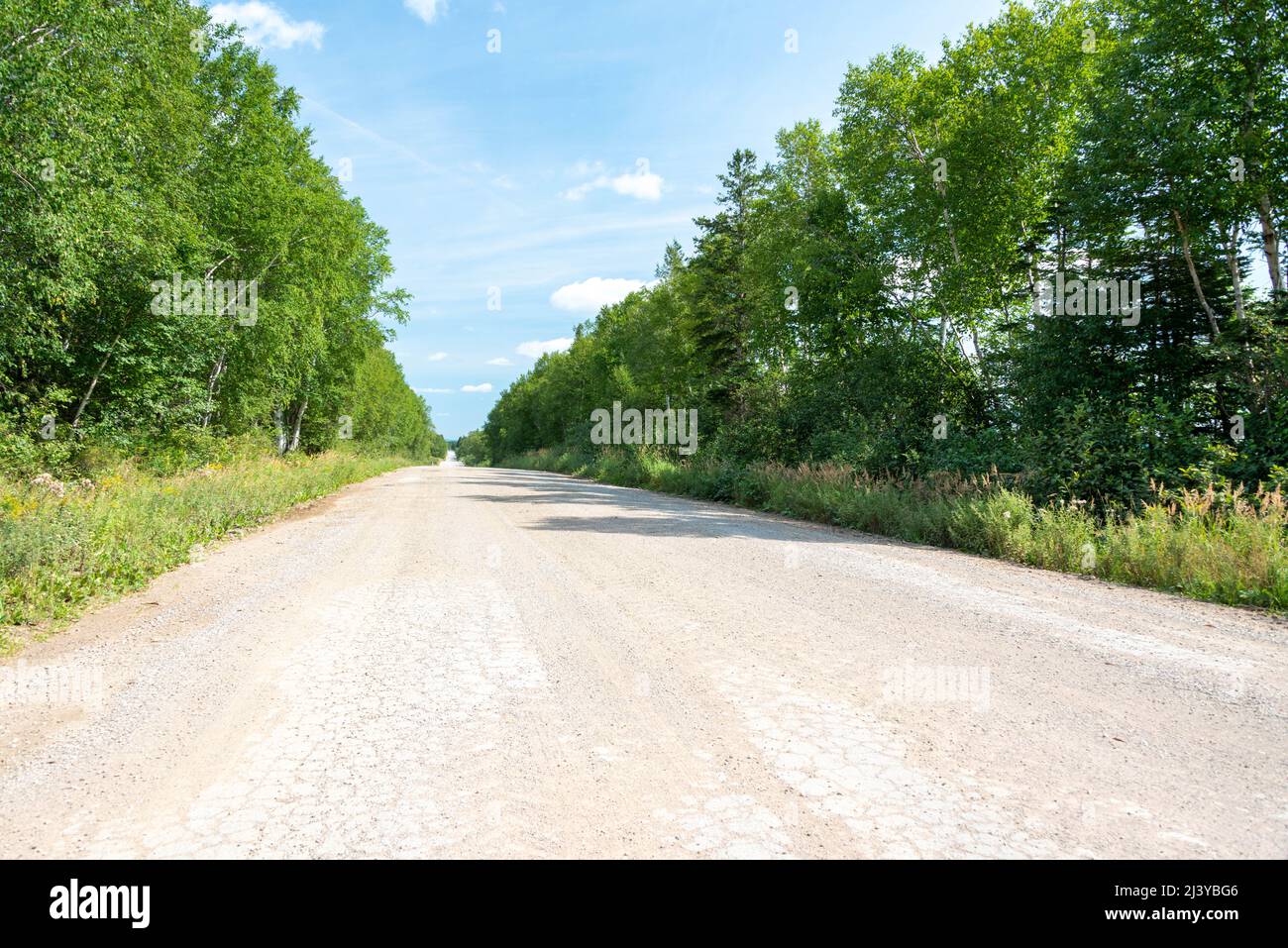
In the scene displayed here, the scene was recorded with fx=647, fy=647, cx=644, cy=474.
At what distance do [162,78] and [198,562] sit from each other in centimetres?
1329

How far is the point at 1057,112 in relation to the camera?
15.8m

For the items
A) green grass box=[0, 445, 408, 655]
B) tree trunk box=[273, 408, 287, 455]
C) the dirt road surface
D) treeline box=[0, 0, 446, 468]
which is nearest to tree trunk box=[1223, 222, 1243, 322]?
the dirt road surface

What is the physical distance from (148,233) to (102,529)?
983cm

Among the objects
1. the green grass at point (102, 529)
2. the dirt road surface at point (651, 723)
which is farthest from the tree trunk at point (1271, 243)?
the green grass at point (102, 529)

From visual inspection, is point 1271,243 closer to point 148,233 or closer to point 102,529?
point 102,529

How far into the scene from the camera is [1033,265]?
16562 millimetres

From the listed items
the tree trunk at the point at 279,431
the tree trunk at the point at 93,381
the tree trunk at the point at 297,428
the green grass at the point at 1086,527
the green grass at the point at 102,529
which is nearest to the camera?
the green grass at the point at 102,529

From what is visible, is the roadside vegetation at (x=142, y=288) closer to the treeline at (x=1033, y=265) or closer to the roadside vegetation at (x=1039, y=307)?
the roadside vegetation at (x=1039, y=307)

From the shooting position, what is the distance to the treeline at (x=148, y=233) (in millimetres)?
10641

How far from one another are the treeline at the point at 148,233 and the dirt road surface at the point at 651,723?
339 inches

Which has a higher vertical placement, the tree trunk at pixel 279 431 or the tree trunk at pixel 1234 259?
the tree trunk at pixel 1234 259

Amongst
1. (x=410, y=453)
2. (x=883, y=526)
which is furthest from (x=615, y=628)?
(x=410, y=453)
